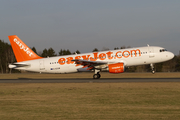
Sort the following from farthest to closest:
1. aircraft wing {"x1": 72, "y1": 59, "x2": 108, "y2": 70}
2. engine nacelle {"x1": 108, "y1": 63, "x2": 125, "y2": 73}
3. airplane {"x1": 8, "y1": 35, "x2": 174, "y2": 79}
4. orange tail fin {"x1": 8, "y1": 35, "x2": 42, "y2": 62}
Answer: orange tail fin {"x1": 8, "y1": 35, "x2": 42, "y2": 62} → airplane {"x1": 8, "y1": 35, "x2": 174, "y2": 79} → aircraft wing {"x1": 72, "y1": 59, "x2": 108, "y2": 70} → engine nacelle {"x1": 108, "y1": 63, "x2": 125, "y2": 73}

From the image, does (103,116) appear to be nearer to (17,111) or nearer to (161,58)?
(17,111)

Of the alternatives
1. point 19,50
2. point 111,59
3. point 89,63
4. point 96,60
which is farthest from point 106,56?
point 19,50

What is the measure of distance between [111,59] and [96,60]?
2.44 metres

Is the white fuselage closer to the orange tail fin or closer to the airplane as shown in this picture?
the airplane

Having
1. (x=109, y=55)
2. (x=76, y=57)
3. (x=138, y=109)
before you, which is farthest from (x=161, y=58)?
(x=138, y=109)

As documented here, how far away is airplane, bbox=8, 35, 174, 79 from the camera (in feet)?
102

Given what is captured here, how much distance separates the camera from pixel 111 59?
3153 cm

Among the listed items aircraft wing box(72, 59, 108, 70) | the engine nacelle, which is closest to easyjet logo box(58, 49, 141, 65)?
aircraft wing box(72, 59, 108, 70)

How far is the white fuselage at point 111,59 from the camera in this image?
31031mm

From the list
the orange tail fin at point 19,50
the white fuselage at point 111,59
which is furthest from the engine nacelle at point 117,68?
the orange tail fin at point 19,50

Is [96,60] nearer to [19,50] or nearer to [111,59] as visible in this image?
[111,59]

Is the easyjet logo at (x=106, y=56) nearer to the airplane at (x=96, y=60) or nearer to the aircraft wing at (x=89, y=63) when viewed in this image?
the airplane at (x=96, y=60)

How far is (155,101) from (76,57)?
21451mm

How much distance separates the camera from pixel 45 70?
34.0 meters
